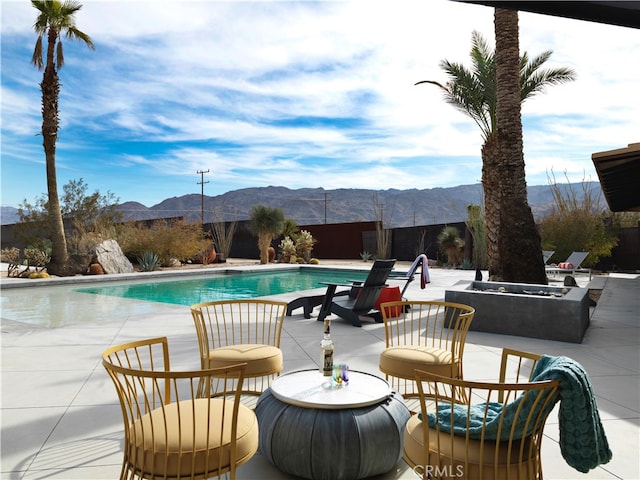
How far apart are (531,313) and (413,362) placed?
10.2 ft

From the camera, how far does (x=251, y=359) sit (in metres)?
3.18

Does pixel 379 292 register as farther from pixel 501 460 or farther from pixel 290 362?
pixel 501 460

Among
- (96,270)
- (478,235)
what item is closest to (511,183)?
(478,235)

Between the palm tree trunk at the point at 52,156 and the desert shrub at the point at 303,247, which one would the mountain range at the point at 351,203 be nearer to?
the desert shrub at the point at 303,247

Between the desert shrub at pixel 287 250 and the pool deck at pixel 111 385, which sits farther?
the desert shrub at pixel 287 250

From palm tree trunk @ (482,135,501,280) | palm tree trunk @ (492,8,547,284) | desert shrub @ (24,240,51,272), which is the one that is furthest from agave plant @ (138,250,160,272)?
palm tree trunk @ (492,8,547,284)

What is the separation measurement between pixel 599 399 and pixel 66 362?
15.2ft

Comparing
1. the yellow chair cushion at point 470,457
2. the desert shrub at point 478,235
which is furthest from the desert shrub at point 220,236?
the yellow chair cushion at point 470,457

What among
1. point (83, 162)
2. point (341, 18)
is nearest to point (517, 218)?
point (341, 18)

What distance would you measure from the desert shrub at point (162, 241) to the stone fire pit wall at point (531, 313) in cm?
1260

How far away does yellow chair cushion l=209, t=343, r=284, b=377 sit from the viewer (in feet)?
10.4

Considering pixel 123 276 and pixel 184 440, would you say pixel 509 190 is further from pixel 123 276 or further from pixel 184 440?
pixel 123 276

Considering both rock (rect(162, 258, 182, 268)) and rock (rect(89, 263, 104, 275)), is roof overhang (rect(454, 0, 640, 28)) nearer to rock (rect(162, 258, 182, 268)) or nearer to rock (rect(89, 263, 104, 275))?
rock (rect(89, 263, 104, 275))

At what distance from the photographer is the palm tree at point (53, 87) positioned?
1316cm
